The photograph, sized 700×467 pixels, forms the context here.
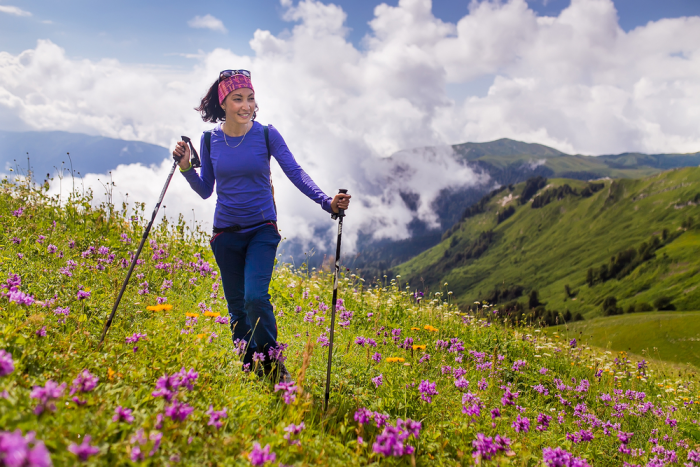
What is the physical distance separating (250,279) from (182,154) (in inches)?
81.7

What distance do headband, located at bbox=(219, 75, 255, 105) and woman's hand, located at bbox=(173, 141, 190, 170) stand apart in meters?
0.88

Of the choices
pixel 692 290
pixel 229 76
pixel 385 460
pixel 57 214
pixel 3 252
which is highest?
pixel 692 290

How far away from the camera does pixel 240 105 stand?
540 cm

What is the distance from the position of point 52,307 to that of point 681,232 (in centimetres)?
23189

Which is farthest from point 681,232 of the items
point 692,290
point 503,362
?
point 503,362

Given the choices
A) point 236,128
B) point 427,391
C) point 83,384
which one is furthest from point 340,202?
point 83,384

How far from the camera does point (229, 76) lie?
18.4 feet

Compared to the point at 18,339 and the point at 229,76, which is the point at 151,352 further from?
the point at 229,76

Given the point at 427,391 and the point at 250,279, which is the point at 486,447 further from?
the point at 250,279

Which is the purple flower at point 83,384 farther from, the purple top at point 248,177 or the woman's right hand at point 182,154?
the woman's right hand at point 182,154

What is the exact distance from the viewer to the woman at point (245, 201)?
488cm

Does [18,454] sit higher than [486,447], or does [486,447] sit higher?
[18,454]

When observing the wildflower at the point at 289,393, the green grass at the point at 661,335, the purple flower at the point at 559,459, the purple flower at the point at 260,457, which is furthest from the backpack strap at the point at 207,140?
the green grass at the point at 661,335

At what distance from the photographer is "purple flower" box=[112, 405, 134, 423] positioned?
2.35m
